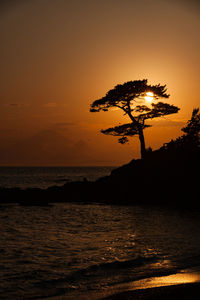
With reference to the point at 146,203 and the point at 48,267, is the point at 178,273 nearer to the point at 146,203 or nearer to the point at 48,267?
the point at 48,267

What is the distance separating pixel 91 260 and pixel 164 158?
23.4 metres

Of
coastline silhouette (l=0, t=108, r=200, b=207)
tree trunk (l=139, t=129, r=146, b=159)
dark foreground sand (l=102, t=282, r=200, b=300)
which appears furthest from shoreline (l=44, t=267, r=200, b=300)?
tree trunk (l=139, t=129, r=146, b=159)

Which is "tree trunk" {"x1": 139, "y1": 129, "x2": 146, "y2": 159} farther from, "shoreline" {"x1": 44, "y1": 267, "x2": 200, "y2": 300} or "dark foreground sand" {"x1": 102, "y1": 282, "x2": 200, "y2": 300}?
"dark foreground sand" {"x1": 102, "y1": 282, "x2": 200, "y2": 300}

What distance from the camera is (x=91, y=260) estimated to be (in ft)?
41.1

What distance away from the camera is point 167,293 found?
25.0 feet

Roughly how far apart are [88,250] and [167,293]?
22.5 ft

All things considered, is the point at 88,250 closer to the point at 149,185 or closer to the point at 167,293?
the point at 167,293

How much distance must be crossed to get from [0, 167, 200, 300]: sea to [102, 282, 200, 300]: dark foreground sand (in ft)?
3.37

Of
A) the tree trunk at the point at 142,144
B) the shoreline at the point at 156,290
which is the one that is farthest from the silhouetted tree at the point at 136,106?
the shoreline at the point at 156,290

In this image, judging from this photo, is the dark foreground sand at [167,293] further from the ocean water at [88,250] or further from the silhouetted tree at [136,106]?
the silhouetted tree at [136,106]

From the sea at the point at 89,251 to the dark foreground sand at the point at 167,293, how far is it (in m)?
1.03

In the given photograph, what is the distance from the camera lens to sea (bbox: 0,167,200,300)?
9781 mm

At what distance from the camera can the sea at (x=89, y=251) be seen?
9781mm

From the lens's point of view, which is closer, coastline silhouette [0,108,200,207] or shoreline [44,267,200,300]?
shoreline [44,267,200,300]
